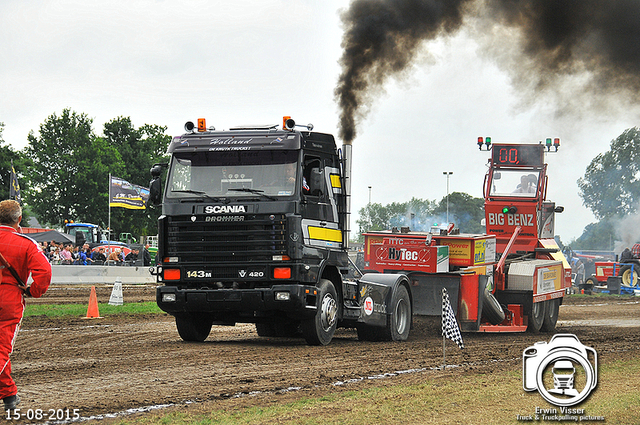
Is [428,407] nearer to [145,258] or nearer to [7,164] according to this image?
[145,258]

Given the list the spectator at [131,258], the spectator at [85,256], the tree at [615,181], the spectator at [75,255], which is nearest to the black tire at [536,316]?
the spectator at [75,255]

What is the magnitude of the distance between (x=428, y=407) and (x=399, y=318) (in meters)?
6.90

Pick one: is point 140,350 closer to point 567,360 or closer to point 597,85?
point 567,360

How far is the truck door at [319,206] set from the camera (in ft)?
39.4

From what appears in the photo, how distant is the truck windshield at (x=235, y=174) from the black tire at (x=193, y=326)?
88.7 inches

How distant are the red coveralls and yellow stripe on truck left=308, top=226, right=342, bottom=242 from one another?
224 inches

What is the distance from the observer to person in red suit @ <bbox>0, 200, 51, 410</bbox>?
6.68 meters

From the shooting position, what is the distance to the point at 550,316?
17.8 metres

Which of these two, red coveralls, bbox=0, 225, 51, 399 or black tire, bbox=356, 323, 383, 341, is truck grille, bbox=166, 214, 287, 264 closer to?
black tire, bbox=356, 323, 383, 341

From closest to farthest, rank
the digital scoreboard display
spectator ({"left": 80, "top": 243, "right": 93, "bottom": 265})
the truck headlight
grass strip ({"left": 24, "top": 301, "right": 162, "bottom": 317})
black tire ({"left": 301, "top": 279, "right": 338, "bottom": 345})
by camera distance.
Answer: the truck headlight < black tire ({"left": 301, "top": 279, "right": 338, "bottom": 345}) < the digital scoreboard display < grass strip ({"left": 24, "top": 301, "right": 162, "bottom": 317}) < spectator ({"left": 80, "top": 243, "right": 93, "bottom": 265})

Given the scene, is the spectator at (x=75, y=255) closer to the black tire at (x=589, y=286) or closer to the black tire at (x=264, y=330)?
the black tire at (x=589, y=286)

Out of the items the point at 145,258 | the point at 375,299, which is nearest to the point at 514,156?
the point at 375,299

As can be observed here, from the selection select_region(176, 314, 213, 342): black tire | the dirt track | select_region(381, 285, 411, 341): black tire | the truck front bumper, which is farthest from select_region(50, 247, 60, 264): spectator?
the truck front bumper

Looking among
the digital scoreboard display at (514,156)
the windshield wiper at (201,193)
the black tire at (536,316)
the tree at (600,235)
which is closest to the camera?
the windshield wiper at (201,193)
